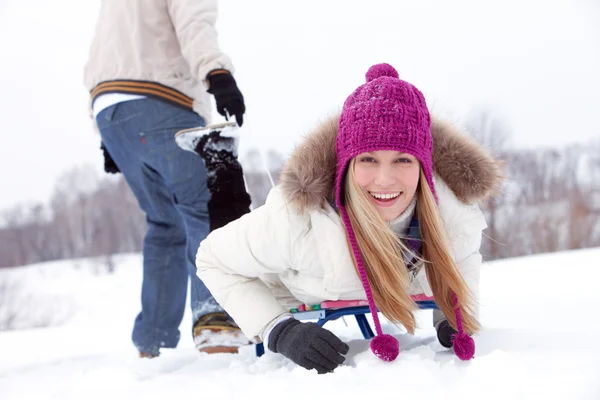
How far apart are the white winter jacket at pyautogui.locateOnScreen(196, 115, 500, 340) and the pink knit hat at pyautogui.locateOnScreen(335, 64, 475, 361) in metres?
0.06

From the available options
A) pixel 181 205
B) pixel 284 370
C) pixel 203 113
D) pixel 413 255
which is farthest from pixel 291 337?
pixel 203 113

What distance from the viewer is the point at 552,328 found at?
154 cm

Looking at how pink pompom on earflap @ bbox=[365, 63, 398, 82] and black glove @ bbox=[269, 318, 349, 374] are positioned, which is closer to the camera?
black glove @ bbox=[269, 318, 349, 374]

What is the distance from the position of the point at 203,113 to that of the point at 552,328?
4.84ft

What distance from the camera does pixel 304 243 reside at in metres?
1.40

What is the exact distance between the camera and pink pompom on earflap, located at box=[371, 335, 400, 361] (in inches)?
45.9

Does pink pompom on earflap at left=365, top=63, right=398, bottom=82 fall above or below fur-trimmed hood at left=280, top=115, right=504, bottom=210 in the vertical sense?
above

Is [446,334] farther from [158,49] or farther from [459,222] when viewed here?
[158,49]

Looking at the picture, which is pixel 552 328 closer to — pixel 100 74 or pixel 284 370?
pixel 284 370

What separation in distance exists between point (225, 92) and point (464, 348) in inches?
45.5

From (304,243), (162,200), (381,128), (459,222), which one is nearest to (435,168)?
(459,222)

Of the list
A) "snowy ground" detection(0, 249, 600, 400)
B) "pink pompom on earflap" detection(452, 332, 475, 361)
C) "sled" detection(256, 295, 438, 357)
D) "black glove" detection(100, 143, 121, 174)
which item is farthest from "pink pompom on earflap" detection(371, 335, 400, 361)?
"black glove" detection(100, 143, 121, 174)

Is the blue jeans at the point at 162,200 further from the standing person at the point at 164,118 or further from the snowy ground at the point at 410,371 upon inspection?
the snowy ground at the point at 410,371

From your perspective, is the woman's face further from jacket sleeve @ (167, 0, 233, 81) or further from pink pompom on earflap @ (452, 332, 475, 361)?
jacket sleeve @ (167, 0, 233, 81)
